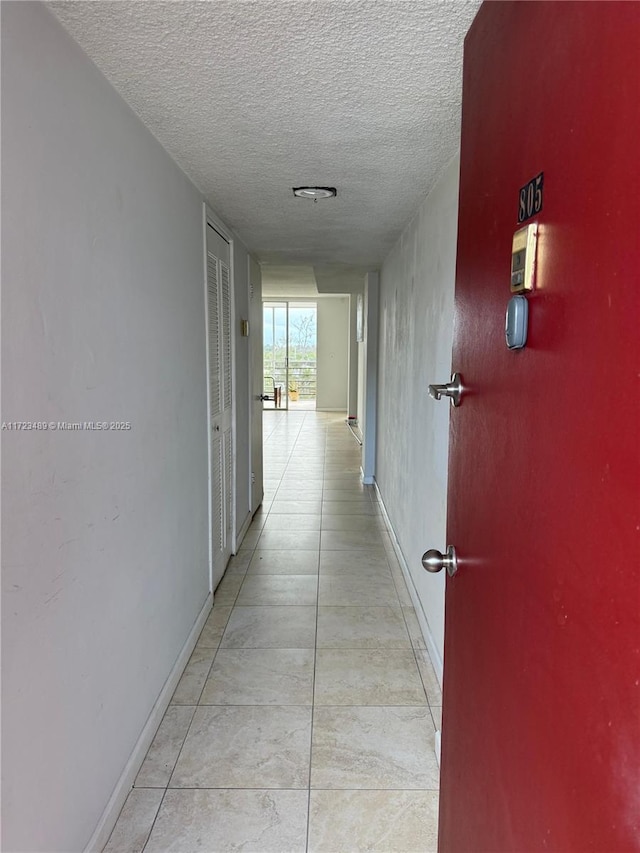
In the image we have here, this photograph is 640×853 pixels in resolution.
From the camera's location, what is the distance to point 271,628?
2.66 metres

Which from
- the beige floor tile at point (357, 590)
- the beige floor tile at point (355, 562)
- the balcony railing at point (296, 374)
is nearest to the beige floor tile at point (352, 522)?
the beige floor tile at point (355, 562)

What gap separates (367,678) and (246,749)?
0.61 m

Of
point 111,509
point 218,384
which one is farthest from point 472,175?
point 218,384

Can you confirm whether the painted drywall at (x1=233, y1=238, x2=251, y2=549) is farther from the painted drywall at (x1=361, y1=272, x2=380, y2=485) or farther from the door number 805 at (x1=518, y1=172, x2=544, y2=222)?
the door number 805 at (x1=518, y1=172, x2=544, y2=222)

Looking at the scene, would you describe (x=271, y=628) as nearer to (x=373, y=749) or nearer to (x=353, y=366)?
(x=373, y=749)

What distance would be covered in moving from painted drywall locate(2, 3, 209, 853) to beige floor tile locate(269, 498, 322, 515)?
258 centimetres

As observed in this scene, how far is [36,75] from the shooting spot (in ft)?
3.56

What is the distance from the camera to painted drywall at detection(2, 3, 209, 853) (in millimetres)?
1039

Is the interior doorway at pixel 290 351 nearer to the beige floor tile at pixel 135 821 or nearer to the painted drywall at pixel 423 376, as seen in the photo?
the painted drywall at pixel 423 376

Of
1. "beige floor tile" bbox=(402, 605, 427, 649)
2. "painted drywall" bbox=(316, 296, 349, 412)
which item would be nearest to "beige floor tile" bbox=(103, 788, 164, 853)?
"beige floor tile" bbox=(402, 605, 427, 649)

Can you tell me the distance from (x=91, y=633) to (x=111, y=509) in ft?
1.08

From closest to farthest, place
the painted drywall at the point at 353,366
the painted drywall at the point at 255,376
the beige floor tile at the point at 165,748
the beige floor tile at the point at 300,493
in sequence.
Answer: the beige floor tile at the point at 165,748, the painted drywall at the point at 255,376, the beige floor tile at the point at 300,493, the painted drywall at the point at 353,366

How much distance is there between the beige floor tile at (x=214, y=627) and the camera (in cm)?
250

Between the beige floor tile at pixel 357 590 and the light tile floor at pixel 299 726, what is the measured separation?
1cm
